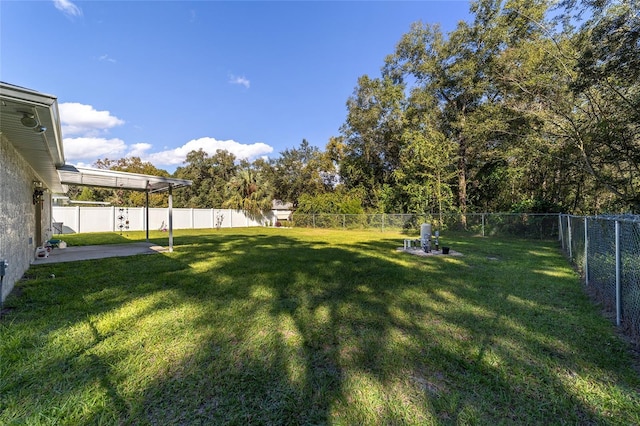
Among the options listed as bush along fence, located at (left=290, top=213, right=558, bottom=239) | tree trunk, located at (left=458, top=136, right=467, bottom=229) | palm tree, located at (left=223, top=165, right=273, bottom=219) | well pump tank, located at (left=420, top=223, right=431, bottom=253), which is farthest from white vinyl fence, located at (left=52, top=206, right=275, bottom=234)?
well pump tank, located at (left=420, top=223, right=431, bottom=253)

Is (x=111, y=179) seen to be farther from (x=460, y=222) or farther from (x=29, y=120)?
(x=460, y=222)

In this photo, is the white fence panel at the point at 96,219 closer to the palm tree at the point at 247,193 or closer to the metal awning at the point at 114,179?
the palm tree at the point at 247,193

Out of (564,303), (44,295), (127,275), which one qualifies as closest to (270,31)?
(127,275)

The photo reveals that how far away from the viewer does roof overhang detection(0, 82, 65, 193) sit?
9.21 feet

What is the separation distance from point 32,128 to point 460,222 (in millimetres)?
17838

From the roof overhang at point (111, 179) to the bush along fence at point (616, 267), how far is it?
9.99 m

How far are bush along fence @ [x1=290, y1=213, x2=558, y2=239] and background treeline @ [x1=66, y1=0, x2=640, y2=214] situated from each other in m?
0.95

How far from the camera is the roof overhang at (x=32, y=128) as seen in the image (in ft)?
9.21

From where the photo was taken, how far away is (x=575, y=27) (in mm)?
9820

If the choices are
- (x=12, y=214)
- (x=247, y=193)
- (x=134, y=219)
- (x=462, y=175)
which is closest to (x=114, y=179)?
(x=12, y=214)

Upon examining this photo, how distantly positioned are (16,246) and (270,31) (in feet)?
37.9

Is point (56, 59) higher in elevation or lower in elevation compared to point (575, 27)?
lower

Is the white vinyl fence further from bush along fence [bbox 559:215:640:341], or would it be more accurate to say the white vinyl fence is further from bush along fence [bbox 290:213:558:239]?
bush along fence [bbox 559:215:640:341]

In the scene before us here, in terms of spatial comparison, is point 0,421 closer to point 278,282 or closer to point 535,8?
point 278,282
